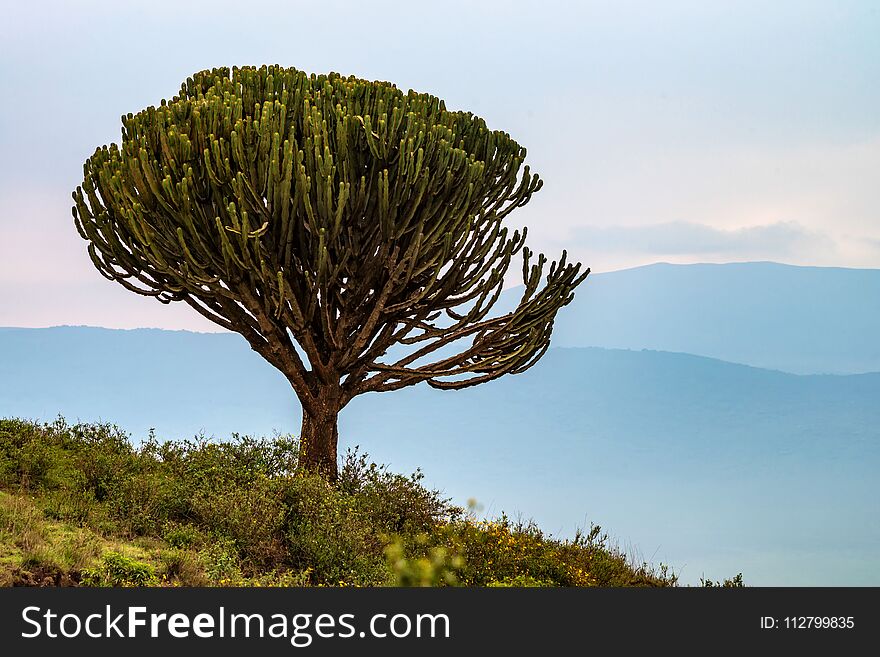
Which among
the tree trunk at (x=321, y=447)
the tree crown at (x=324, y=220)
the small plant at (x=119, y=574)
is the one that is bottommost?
the small plant at (x=119, y=574)

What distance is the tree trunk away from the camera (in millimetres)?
11977

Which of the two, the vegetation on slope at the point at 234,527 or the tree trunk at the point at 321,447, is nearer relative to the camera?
the vegetation on slope at the point at 234,527

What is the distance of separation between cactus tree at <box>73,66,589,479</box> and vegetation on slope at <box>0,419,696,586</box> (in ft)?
4.47

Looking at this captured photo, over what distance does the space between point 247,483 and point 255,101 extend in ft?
15.8

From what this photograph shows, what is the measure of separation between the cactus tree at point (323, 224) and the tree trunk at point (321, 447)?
0.02 meters

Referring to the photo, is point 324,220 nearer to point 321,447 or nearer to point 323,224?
point 323,224

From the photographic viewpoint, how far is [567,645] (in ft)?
20.3

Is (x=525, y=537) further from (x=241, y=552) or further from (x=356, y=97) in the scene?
(x=356, y=97)

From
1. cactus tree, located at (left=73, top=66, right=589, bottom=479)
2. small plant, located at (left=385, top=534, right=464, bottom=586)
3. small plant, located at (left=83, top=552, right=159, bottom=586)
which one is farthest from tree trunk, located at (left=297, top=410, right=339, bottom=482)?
small plant, located at (left=83, top=552, right=159, bottom=586)

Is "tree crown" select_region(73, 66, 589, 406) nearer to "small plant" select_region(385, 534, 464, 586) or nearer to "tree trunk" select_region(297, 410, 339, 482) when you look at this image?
"tree trunk" select_region(297, 410, 339, 482)

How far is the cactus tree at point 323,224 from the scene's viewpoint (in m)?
10.6

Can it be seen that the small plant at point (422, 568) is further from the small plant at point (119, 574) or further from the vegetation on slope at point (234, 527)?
the small plant at point (119, 574)

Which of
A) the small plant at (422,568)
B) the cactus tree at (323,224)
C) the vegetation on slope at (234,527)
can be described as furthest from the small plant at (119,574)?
the cactus tree at (323,224)

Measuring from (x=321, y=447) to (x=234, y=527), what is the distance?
8.78 feet
